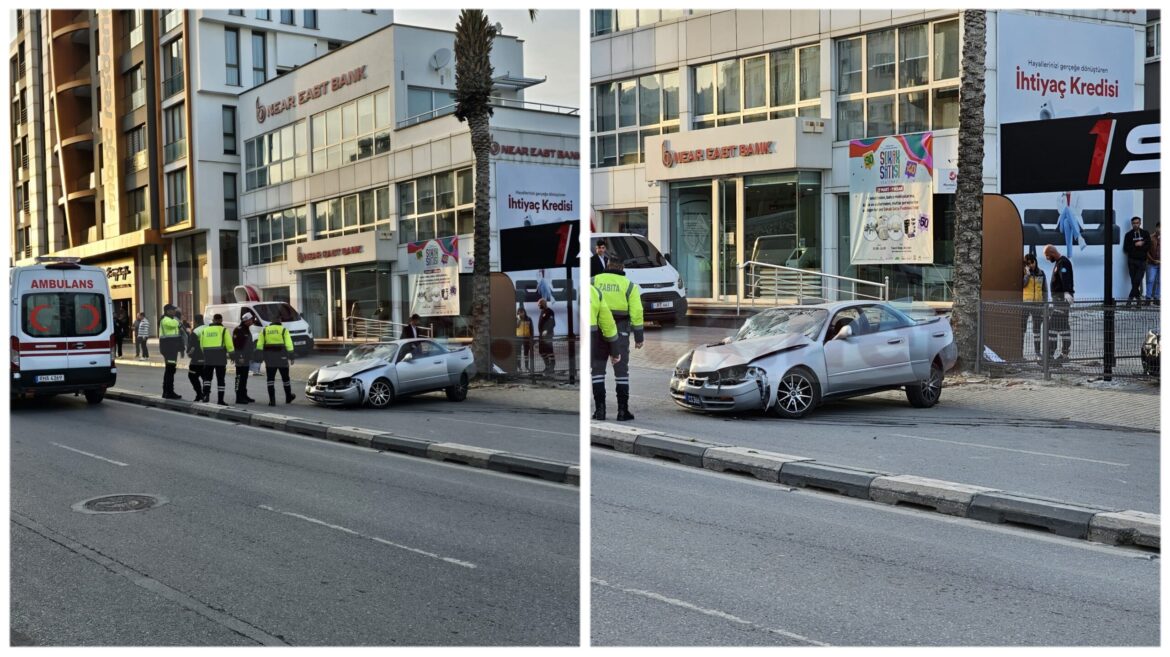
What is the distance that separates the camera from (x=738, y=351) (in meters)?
5.68

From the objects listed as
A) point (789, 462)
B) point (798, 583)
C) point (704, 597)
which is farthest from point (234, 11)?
point (789, 462)

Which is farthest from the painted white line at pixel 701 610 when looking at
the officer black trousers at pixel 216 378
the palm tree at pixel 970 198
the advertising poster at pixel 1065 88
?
the advertising poster at pixel 1065 88

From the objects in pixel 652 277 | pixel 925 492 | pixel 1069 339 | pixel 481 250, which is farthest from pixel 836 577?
pixel 1069 339

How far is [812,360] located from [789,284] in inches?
22.8

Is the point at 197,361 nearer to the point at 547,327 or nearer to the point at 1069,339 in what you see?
the point at 547,327

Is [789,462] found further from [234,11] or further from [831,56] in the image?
[234,11]

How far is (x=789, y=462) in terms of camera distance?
5.77 metres

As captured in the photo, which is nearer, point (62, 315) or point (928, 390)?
point (62, 315)

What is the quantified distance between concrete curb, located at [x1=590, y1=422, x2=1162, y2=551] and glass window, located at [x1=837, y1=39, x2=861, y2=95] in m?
1.99

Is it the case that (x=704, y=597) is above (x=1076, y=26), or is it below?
below

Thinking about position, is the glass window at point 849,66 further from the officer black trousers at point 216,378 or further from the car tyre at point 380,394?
the officer black trousers at point 216,378

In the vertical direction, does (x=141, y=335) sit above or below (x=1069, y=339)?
above

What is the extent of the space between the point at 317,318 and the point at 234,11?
846 mm

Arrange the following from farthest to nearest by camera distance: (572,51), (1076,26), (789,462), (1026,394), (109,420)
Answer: (1026,394) → (1076,26) → (789,462) → (572,51) → (109,420)
